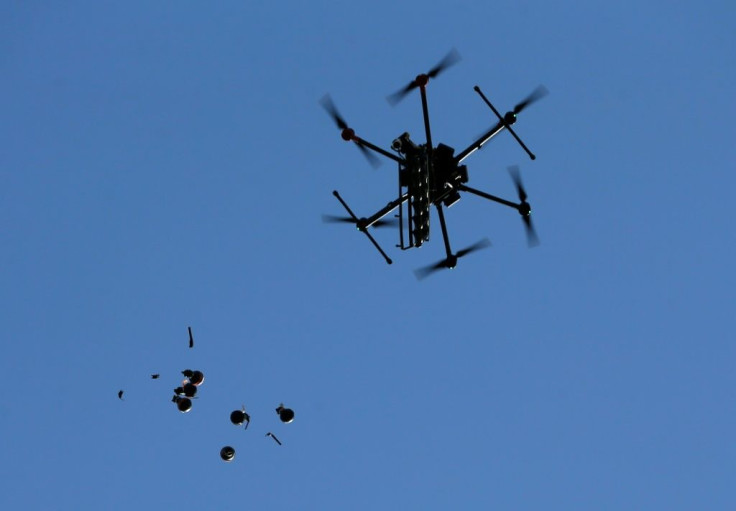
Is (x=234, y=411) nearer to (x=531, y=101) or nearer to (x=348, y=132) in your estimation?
(x=348, y=132)

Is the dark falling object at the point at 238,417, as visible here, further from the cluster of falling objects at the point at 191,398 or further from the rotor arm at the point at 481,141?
the rotor arm at the point at 481,141

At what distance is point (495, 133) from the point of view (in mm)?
47688

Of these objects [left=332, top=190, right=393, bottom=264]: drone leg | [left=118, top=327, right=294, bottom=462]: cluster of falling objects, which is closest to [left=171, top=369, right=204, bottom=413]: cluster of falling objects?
[left=118, top=327, right=294, bottom=462]: cluster of falling objects

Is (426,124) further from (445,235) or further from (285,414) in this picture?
(285,414)

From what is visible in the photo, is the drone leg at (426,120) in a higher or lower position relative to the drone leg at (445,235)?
higher

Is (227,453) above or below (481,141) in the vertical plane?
below

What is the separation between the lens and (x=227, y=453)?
48.5m

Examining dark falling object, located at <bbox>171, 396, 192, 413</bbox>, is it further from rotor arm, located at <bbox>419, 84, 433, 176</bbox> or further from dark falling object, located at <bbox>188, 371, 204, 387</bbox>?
rotor arm, located at <bbox>419, 84, 433, 176</bbox>

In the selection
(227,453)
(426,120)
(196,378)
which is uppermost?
(426,120)

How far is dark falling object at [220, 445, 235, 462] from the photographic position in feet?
159

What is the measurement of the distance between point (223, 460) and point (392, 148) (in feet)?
51.6

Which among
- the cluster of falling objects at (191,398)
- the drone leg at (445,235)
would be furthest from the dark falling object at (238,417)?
the drone leg at (445,235)

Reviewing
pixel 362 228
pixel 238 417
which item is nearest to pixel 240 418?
pixel 238 417

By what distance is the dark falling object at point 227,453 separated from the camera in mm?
48438
